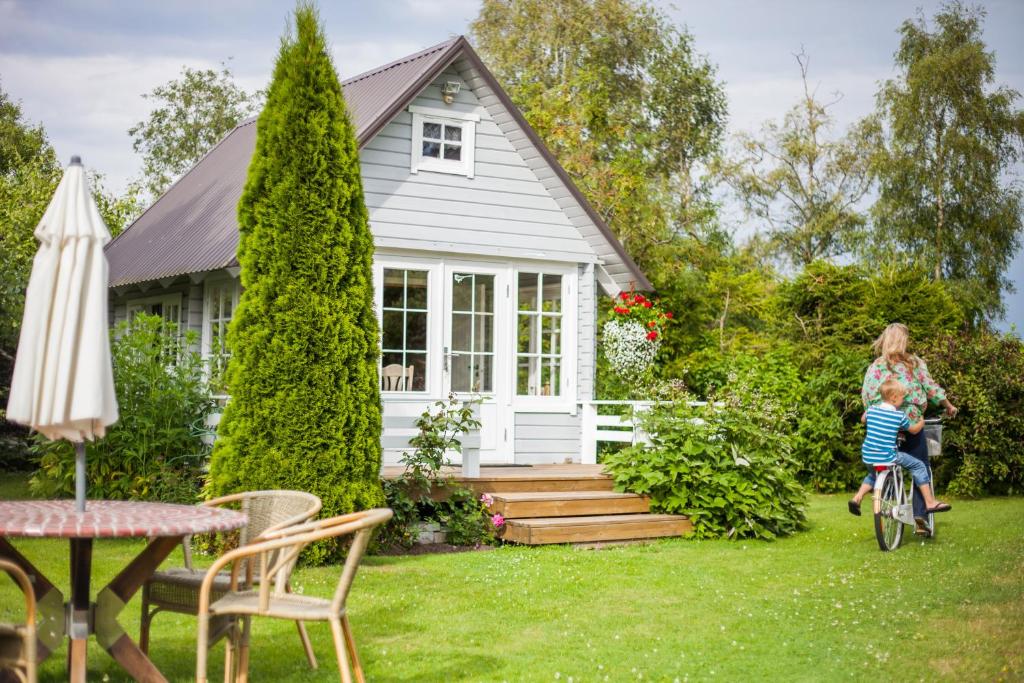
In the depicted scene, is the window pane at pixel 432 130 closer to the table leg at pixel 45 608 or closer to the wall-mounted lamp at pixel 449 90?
the wall-mounted lamp at pixel 449 90

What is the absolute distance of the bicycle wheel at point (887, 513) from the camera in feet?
27.7

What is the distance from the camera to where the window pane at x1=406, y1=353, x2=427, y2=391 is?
1123cm

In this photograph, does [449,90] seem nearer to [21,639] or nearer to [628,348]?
[628,348]

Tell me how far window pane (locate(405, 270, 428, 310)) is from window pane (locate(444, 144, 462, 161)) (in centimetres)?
135

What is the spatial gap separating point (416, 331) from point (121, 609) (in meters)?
6.97

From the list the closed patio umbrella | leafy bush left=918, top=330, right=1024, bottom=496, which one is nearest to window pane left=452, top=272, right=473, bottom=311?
leafy bush left=918, top=330, right=1024, bottom=496

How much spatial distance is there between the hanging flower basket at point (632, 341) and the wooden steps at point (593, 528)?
5237 mm

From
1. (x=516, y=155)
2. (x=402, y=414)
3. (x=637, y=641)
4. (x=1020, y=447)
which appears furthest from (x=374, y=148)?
(x=1020, y=447)

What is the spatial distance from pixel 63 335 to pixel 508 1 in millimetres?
25114

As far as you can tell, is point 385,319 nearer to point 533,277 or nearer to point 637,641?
point 533,277

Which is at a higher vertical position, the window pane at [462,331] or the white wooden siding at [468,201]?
the white wooden siding at [468,201]

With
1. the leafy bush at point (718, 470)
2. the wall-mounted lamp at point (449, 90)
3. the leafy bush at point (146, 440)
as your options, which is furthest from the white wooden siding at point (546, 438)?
the wall-mounted lamp at point (449, 90)

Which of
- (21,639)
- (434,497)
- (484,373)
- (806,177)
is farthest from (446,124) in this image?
(806,177)

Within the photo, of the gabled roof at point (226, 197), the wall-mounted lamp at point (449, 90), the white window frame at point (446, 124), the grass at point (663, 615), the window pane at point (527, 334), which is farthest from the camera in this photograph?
the window pane at point (527, 334)
